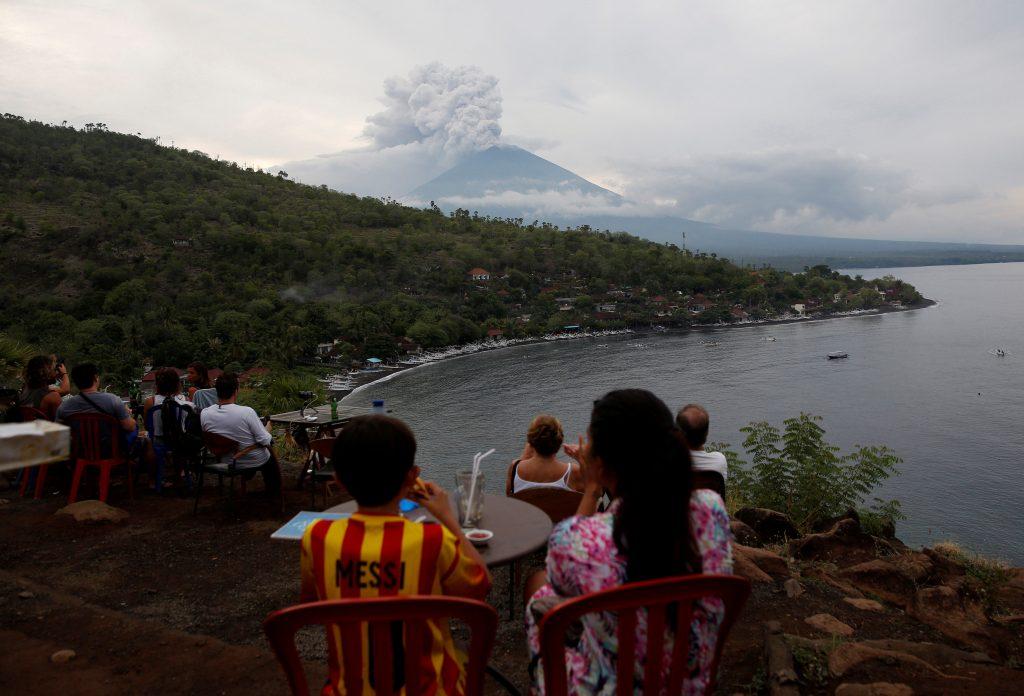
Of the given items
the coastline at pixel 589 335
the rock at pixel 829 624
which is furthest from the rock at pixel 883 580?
the coastline at pixel 589 335

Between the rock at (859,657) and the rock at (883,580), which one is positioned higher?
the rock at (859,657)

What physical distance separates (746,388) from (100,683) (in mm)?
39275

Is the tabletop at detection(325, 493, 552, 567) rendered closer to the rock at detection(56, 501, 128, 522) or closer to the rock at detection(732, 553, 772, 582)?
the rock at detection(732, 553, 772, 582)

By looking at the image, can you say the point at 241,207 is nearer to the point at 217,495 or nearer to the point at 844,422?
the point at 844,422

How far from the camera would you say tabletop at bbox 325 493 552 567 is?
1926 millimetres

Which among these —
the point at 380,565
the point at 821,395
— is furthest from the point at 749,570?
the point at 821,395

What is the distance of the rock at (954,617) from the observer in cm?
286

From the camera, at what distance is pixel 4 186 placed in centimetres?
5131

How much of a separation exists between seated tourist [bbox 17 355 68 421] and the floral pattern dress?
4.62m

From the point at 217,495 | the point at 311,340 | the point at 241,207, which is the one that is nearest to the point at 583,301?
the point at 311,340

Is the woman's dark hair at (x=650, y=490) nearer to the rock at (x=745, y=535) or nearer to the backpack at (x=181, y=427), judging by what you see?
the rock at (x=745, y=535)

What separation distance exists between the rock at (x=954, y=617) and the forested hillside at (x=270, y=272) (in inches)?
1297

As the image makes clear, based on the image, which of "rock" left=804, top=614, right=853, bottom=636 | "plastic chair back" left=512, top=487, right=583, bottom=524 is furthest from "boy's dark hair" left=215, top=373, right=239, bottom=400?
"rock" left=804, top=614, right=853, bottom=636

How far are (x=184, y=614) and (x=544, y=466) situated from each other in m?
1.79
